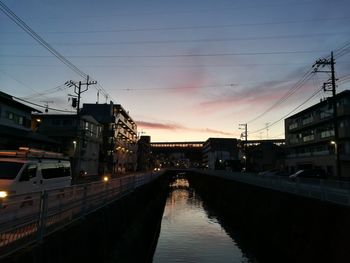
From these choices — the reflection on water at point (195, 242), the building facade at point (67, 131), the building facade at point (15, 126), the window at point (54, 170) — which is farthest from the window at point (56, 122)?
the window at point (54, 170)

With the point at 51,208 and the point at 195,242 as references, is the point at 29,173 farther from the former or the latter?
the point at 195,242

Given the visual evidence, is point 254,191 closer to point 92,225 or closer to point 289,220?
point 289,220

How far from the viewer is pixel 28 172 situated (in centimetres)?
Answer: 1405

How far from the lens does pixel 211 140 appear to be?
170m

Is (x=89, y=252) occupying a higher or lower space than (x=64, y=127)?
lower

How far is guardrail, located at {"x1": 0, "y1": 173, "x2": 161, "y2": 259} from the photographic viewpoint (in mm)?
6543

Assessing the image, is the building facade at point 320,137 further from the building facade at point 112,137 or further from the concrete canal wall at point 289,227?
the building facade at point 112,137

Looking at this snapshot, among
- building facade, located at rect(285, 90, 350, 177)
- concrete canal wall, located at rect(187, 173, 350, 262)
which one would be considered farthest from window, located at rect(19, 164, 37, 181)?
building facade, located at rect(285, 90, 350, 177)

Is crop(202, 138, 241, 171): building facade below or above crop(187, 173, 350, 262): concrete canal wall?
above

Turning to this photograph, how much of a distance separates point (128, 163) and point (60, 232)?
107511mm

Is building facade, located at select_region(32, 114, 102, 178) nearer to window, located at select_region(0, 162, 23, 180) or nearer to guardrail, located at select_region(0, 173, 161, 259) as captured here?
window, located at select_region(0, 162, 23, 180)

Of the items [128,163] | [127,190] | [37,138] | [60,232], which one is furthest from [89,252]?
[128,163]

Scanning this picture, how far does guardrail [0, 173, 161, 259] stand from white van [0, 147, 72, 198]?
2.45 metres

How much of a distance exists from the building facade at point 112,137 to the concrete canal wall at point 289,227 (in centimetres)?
5074
